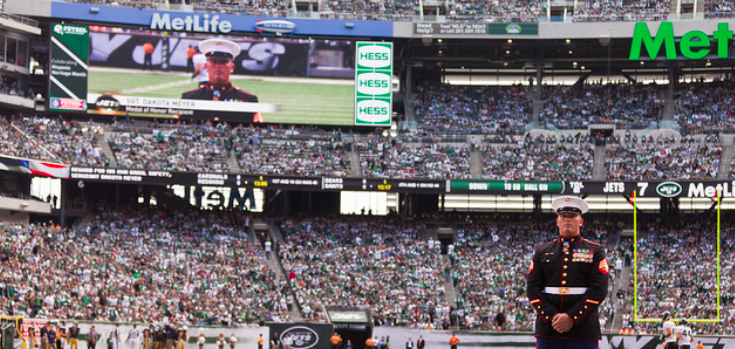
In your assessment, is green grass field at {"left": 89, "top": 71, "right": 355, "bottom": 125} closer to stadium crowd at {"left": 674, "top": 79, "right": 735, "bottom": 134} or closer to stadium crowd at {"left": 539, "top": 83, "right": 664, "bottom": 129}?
stadium crowd at {"left": 539, "top": 83, "right": 664, "bottom": 129}

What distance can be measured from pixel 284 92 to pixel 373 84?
492cm

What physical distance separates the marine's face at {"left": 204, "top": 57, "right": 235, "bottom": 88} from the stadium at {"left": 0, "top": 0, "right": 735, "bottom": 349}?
109mm

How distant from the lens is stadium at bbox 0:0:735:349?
143ft

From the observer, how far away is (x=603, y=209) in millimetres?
51938

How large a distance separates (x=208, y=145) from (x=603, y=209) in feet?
68.4

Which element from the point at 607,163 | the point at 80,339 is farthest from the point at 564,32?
the point at 80,339

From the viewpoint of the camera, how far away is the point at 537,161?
171 ft

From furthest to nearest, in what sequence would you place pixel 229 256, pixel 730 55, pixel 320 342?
pixel 730 55 → pixel 229 256 → pixel 320 342

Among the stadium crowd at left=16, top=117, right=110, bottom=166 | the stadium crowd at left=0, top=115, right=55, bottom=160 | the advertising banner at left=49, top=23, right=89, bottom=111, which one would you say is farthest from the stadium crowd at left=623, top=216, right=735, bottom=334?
the advertising banner at left=49, top=23, right=89, bottom=111

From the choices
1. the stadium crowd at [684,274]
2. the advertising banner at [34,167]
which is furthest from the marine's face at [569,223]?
the advertising banner at [34,167]

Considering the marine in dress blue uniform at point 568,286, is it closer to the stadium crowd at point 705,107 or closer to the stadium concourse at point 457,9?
the stadium crowd at point 705,107

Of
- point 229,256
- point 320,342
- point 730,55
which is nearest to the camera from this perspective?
point 320,342

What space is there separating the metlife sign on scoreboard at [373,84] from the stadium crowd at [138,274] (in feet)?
34.5

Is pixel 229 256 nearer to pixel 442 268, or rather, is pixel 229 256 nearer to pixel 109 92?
pixel 442 268
